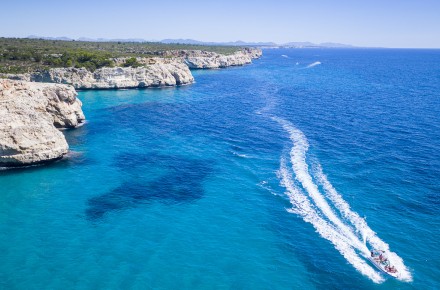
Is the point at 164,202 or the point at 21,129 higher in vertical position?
the point at 21,129

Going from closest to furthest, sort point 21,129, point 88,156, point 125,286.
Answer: point 125,286, point 21,129, point 88,156

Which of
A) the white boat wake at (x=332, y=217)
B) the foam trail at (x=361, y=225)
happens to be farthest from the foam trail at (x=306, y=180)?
the foam trail at (x=361, y=225)

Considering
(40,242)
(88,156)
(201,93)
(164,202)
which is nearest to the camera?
(40,242)

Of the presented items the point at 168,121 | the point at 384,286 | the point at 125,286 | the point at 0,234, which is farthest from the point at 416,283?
the point at 168,121

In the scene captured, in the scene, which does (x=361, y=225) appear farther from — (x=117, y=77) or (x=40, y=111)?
(x=117, y=77)

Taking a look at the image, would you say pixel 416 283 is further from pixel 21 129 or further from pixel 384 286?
pixel 21 129

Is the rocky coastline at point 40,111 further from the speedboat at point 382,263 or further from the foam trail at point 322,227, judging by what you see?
the speedboat at point 382,263
